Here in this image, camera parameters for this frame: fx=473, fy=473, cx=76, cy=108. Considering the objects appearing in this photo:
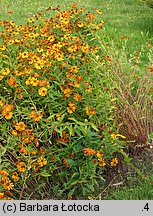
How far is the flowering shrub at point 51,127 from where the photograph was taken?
10.6ft

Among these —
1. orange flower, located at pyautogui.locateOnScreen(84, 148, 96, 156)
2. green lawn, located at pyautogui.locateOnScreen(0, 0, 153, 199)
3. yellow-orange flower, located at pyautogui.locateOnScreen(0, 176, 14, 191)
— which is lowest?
green lawn, located at pyautogui.locateOnScreen(0, 0, 153, 199)

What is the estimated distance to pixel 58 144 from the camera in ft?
11.3

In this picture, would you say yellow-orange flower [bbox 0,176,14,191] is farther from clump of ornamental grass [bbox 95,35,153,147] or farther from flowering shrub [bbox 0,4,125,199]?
clump of ornamental grass [bbox 95,35,153,147]

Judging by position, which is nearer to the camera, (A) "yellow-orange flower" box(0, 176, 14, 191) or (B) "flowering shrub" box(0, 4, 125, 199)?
(A) "yellow-orange flower" box(0, 176, 14, 191)

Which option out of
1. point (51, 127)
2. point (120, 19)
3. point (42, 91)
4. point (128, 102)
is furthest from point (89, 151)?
point (120, 19)

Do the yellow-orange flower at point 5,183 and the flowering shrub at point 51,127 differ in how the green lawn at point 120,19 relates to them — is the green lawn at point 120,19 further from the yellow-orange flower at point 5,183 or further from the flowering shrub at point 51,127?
the yellow-orange flower at point 5,183

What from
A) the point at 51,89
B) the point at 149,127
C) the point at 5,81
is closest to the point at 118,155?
the point at 149,127

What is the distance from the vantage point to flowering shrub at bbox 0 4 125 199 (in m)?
3.24

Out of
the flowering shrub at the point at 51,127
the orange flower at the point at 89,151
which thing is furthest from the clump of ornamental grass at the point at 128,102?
the orange flower at the point at 89,151

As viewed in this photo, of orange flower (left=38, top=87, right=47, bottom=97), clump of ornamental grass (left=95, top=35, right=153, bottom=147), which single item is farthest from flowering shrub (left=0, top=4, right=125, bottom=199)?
clump of ornamental grass (left=95, top=35, right=153, bottom=147)

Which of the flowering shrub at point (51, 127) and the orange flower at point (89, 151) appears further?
the flowering shrub at point (51, 127)

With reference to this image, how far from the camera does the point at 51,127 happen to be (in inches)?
128

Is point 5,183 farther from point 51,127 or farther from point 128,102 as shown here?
point 128,102

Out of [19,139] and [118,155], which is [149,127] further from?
[19,139]
